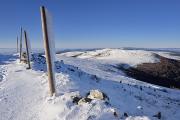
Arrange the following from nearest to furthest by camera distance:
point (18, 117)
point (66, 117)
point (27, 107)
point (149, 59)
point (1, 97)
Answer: point (66, 117)
point (18, 117)
point (27, 107)
point (1, 97)
point (149, 59)

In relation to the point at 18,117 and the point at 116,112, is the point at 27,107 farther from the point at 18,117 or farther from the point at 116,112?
the point at 116,112

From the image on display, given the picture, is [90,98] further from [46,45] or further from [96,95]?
[46,45]

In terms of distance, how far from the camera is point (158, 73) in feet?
183

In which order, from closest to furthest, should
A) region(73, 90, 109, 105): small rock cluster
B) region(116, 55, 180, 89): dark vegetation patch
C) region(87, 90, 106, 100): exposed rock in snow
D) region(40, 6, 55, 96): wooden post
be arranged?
region(73, 90, 109, 105): small rock cluster → region(87, 90, 106, 100): exposed rock in snow → region(40, 6, 55, 96): wooden post → region(116, 55, 180, 89): dark vegetation patch

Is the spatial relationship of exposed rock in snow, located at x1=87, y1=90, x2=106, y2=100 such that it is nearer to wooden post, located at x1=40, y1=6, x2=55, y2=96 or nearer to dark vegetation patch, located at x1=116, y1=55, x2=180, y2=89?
wooden post, located at x1=40, y1=6, x2=55, y2=96

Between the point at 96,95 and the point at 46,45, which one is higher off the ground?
the point at 46,45

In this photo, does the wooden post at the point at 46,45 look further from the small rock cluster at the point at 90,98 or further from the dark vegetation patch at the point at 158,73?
the dark vegetation patch at the point at 158,73

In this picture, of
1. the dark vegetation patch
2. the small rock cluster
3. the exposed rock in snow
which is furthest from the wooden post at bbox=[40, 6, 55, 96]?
the dark vegetation patch

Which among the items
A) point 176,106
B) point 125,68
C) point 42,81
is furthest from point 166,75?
point 42,81

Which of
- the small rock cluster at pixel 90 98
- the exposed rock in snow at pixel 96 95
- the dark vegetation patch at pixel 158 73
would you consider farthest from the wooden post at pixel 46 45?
the dark vegetation patch at pixel 158 73

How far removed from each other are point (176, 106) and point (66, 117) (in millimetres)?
13760

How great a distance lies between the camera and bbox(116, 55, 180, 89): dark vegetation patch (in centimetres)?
4978

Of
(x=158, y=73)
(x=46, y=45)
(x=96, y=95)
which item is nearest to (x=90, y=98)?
(x=96, y=95)

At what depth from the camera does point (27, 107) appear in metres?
16.9
